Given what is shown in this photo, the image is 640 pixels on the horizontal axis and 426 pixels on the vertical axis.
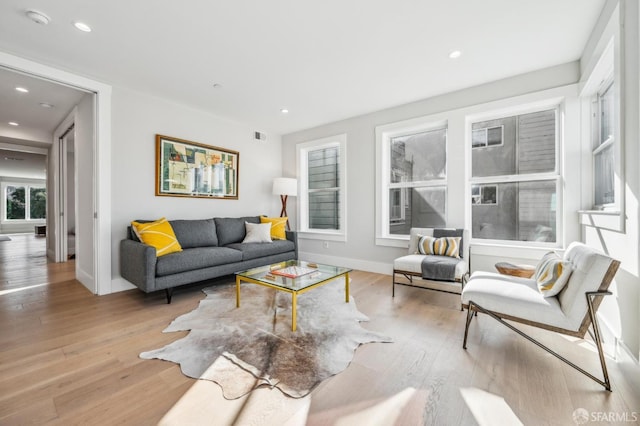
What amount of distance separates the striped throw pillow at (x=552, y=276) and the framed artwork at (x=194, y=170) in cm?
419

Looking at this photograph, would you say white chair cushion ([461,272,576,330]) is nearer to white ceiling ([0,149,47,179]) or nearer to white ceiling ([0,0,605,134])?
white ceiling ([0,0,605,134])

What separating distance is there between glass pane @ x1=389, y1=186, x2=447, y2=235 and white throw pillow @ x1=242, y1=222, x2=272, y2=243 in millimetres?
1944

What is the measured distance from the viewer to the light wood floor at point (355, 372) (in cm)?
140

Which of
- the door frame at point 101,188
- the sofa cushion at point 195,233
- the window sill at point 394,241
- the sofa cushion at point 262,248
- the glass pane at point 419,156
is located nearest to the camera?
the door frame at point 101,188

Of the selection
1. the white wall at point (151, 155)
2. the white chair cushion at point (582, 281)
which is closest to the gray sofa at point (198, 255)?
the white wall at point (151, 155)

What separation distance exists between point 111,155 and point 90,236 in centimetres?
108

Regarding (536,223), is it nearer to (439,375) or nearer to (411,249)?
(411,249)

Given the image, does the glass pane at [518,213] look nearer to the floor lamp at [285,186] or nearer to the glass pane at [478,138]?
the glass pane at [478,138]

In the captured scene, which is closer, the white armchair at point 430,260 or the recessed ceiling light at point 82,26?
the recessed ceiling light at point 82,26

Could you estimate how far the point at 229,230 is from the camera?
4238 millimetres

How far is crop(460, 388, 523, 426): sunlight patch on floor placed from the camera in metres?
1.32

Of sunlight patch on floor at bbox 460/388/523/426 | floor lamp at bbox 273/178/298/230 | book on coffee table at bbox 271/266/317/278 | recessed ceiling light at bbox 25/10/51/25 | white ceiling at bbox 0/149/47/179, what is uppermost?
recessed ceiling light at bbox 25/10/51/25

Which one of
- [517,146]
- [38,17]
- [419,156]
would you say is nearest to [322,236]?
[419,156]

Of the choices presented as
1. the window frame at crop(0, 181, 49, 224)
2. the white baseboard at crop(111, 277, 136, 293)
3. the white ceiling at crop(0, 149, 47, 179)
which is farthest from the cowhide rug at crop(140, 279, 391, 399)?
the window frame at crop(0, 181, 49, 224)
